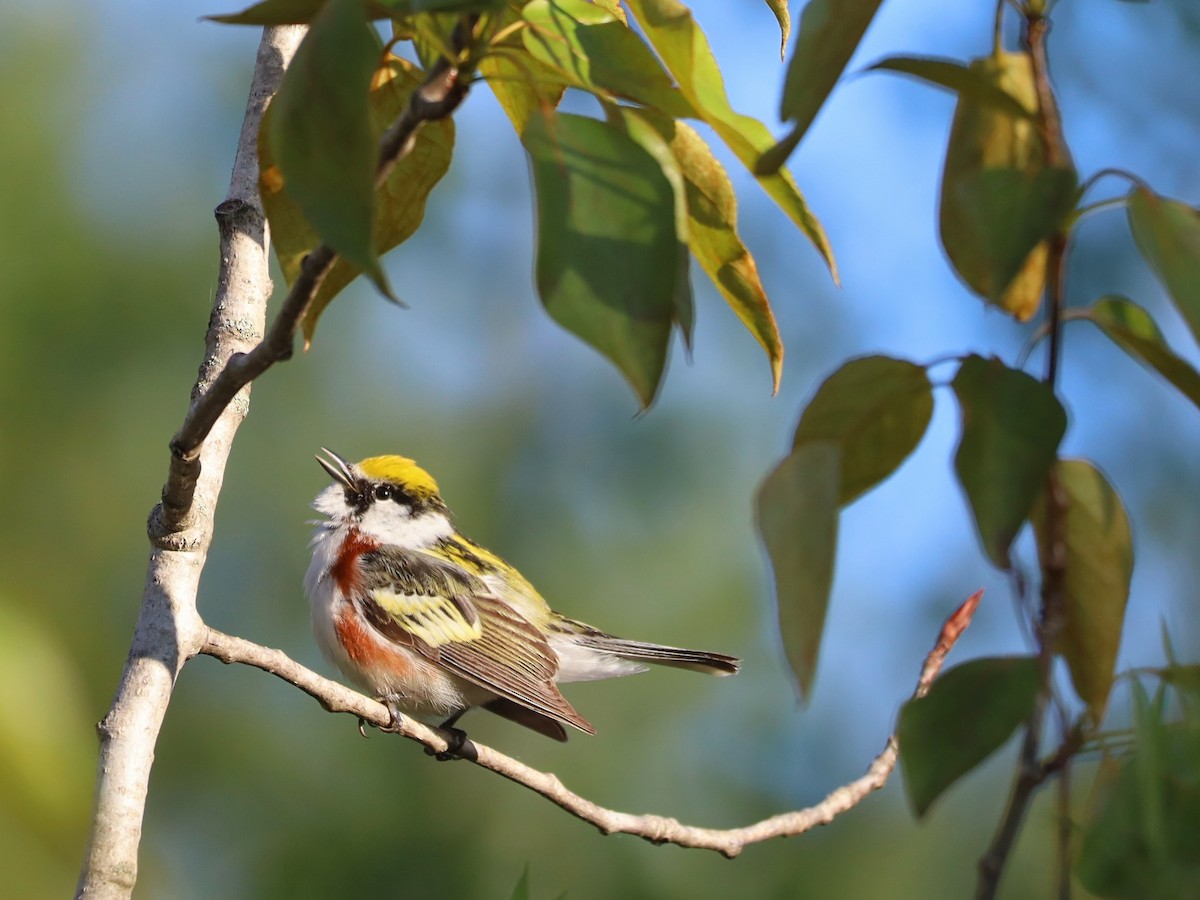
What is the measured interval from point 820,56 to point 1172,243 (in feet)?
0.94

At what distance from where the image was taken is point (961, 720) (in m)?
0.92

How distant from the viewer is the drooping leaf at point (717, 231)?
141cm

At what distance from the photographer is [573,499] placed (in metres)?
8.98

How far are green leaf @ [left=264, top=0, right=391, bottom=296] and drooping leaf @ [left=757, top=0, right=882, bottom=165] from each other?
0.33 m

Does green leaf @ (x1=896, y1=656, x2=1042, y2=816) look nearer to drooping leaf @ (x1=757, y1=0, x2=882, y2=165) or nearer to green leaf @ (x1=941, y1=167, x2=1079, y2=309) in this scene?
green leaf @ (x1=941, y1=167, x2=1079, y2=309)

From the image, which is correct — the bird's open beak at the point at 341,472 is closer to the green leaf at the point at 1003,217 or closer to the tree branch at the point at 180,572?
the tree branch at the point at 180,572

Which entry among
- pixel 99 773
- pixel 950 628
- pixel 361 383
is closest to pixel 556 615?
pixel 950 628

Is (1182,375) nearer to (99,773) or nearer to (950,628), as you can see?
(950,628)

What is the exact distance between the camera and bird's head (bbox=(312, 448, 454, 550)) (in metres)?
4.64

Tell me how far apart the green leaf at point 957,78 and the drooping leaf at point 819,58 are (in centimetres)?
3

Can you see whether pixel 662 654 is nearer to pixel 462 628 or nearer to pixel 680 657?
pixel 680 657

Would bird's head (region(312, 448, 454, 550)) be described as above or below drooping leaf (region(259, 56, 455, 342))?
below

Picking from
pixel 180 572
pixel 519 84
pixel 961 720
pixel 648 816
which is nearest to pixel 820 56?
pixel 961 720

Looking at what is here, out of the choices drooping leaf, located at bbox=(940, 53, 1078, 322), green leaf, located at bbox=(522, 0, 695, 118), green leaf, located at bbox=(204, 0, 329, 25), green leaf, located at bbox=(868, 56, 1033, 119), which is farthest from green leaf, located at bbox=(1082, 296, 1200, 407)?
green leaf, located at bbox=(204, 0, 329, 25)
